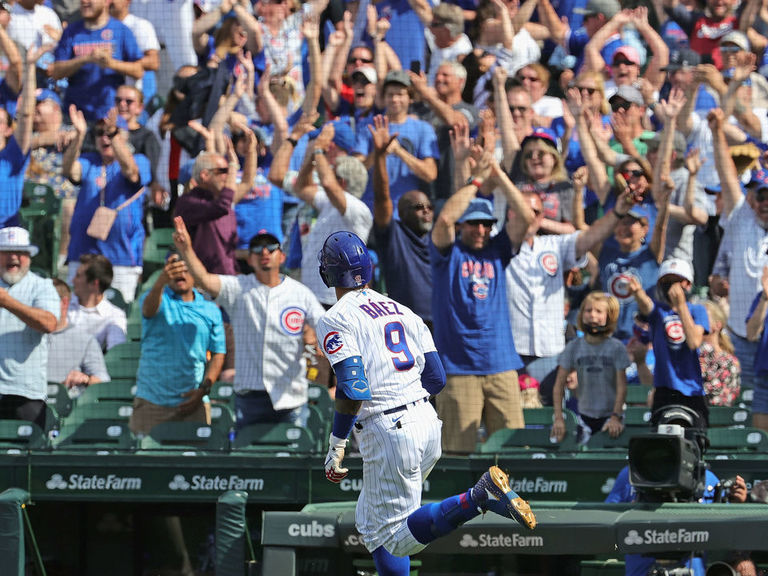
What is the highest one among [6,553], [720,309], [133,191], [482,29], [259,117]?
[482,29]

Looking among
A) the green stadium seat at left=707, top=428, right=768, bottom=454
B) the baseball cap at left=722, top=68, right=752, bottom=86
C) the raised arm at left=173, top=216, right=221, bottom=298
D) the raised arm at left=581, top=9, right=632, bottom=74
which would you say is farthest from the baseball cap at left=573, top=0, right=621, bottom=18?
the green stadium seat at left=707, top=428, right=768, bottom=454

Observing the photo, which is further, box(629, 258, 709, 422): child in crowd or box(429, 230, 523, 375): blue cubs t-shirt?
box(429, 230, 523, 375): blue cubs t-shirt

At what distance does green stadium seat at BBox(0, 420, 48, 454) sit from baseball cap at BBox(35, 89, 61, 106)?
3.48 m

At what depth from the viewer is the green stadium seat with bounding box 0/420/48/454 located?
25.2 feet

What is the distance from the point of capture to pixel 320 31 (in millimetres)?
11281

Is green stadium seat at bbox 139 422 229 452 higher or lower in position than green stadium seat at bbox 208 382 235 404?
lower

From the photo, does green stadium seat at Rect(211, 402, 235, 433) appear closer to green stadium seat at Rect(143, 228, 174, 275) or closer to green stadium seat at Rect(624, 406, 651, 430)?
green stadium seat at Rect(143, 228, 174, 275)

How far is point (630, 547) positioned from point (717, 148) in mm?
4264

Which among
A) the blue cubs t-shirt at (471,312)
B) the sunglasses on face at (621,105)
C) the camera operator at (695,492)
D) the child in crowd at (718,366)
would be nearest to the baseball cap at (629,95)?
the sunglasses on face at (621,105)

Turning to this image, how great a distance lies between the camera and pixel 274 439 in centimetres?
761

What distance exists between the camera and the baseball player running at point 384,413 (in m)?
5.29

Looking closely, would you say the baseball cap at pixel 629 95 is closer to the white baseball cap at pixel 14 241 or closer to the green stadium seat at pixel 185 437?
the green stadium seat at pixel 185 437

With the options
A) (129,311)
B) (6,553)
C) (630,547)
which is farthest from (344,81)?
(630,547)

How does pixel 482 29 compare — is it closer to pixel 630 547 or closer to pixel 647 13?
pixel 647 13
